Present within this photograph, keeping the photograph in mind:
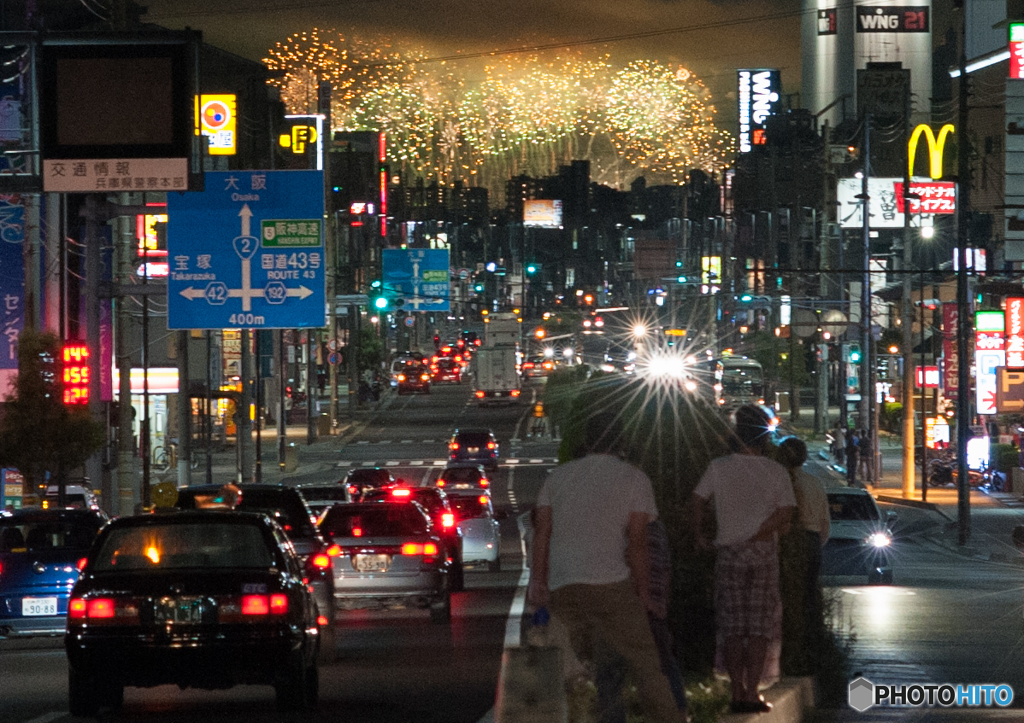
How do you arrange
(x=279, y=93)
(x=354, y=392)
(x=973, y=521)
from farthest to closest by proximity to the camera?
(x=279, y=93)
(x=354, y=392)
(x=973, y=521)

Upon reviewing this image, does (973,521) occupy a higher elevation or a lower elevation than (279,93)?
lower

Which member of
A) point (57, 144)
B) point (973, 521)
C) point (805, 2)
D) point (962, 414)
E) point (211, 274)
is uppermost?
point (805, 2)

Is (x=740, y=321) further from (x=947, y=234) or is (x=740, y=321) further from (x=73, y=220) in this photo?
(x=73, y=220)

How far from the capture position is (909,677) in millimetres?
12312

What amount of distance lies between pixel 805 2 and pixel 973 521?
152m

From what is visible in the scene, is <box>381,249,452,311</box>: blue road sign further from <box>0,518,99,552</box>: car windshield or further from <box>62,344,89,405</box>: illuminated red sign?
<box>0,518,99,552</box>: car windshield

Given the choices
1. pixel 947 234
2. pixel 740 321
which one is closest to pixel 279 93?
pixel 740 321

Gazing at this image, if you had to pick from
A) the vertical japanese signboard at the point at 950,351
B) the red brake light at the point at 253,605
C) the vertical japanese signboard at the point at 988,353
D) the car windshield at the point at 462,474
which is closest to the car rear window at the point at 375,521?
the red brake light at the point at 253,605

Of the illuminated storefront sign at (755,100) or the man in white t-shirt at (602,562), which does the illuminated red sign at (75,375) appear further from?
the illuminated storefront sign at (755,100)

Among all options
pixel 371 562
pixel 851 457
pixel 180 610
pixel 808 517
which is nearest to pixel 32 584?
pixel 371 562

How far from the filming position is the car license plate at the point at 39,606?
17.2 meters

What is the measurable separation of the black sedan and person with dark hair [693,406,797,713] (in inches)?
144

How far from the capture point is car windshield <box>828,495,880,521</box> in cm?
2511

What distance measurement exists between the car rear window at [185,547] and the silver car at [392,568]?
6679mm
